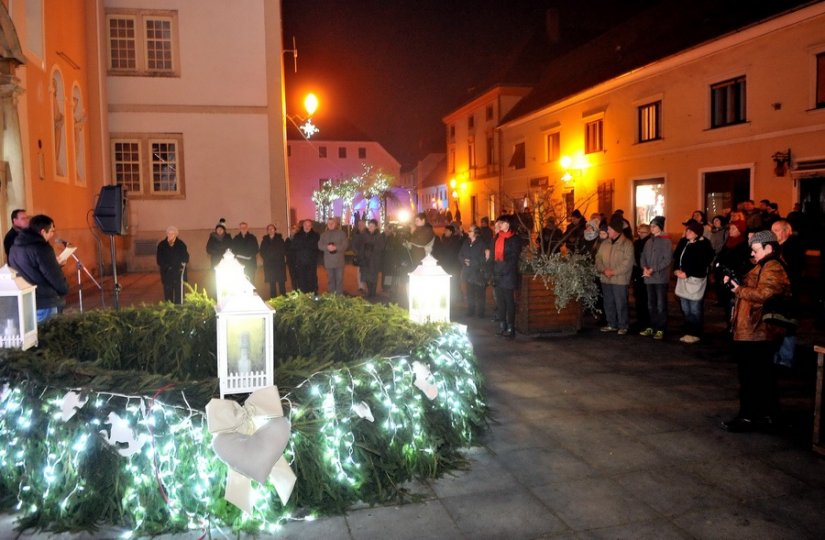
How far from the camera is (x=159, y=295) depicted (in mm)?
15266

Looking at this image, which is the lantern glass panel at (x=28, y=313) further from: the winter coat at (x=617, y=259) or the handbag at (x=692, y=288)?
the handbag at (x=692, y=288)

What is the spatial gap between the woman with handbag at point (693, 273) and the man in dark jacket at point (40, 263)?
7.77 metres

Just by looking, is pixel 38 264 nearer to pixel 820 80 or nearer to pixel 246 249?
pixel 246 249

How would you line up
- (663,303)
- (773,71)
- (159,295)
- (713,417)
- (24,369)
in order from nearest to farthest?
1. (24,369)
2. (713,417)
3. (663,303)
4. (159,295)
5. (773,71)

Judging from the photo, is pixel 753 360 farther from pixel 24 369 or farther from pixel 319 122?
pixel 319 122

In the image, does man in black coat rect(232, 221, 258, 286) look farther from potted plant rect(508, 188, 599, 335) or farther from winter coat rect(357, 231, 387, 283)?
potted plant rect(508, 188, 599, 335)

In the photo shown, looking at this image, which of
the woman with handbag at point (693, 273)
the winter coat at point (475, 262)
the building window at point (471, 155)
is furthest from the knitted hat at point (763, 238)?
the building window at point (471, 155)

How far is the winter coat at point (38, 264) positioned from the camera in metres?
6.78

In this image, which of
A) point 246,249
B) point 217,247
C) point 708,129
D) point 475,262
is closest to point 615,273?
point 475,262

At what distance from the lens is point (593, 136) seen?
88.2 ft

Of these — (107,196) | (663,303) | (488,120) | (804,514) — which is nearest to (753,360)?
(804,514)

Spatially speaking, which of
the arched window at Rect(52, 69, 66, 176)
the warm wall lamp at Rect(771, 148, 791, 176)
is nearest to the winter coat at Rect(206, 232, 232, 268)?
the arched window at Rect(52, 69, 66, 176)

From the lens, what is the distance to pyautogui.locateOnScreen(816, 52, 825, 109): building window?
15.6 m

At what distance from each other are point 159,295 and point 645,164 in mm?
16900
